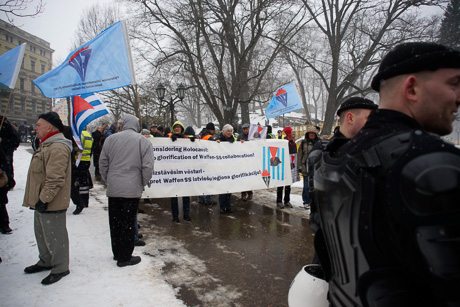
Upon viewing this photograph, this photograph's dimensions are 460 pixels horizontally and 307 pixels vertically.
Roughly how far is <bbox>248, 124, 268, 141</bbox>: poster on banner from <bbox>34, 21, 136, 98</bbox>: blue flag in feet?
18.2

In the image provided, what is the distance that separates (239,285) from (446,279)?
2999 millimetres

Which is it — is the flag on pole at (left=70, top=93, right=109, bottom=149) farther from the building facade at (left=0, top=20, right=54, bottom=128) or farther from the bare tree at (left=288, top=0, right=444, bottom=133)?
the building facade at (left=0, top=20, right=54, bottom=128)

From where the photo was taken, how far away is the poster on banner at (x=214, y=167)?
5.94 meters

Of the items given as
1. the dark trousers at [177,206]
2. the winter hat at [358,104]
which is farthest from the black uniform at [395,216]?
the dark trousers at [177,206]

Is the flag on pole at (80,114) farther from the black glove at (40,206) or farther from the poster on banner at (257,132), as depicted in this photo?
the poster on banner at (257,132)

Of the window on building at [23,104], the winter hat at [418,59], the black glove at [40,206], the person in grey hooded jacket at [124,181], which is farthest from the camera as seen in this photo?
the window on building at [23,104]

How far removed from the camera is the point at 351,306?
1.07 metres

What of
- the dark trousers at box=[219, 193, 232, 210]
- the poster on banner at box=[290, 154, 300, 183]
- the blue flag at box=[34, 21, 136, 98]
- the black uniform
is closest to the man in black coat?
the black uniform

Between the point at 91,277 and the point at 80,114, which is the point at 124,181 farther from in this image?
the point at 80,114

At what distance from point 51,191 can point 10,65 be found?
119 inches

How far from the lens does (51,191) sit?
3232 mm

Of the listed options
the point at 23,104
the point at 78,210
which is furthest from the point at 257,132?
the point at 23,104

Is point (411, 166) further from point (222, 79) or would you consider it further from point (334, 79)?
point (334, 79)

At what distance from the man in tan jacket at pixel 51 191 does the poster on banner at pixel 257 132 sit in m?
6.89
